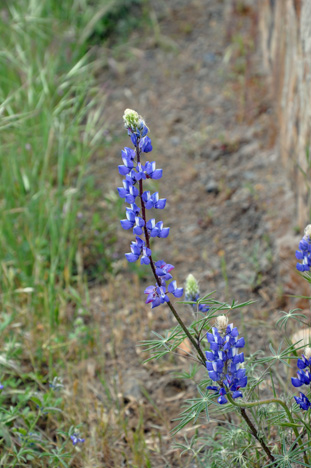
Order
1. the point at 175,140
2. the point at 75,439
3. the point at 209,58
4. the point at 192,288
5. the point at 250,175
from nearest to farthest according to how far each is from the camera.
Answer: the point at 192,288
the point at 75,439
the point at 250,175
the point at 175,140
the point at 209,58

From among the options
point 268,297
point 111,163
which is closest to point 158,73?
point 111,163

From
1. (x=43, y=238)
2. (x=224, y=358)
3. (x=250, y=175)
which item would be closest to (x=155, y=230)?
(x=224, y=358)

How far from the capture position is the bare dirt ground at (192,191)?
9.37ft

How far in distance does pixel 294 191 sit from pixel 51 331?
5.47 ft

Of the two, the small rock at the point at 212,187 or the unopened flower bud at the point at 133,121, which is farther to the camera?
the small rock at the point at 212,187

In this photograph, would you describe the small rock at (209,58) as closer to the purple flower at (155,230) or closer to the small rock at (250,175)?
the small rock at (250,175)

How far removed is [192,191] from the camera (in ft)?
13.4

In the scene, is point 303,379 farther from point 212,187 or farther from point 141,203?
point 212,187

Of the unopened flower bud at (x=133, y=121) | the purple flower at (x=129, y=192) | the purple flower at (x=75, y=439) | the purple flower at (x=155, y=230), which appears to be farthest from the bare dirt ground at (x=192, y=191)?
the unopened flower bud at (x=133, y=121)

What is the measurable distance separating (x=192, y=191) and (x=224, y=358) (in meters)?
2.44

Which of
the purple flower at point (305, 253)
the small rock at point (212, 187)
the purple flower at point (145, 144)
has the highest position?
the purple flower at point (145, 144)

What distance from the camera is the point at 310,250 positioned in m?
1.92

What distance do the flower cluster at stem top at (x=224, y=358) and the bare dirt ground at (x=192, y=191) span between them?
80cm

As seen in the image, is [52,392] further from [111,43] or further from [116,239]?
[111,43]
